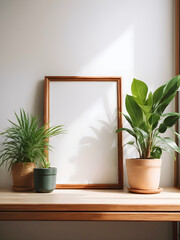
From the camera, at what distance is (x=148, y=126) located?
4.88ft

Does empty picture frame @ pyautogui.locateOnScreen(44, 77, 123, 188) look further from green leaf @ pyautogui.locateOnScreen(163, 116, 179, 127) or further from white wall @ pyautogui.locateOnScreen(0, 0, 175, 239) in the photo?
green leaf @ pyautogui.locateOnScreen(163, 116, 179, 127)

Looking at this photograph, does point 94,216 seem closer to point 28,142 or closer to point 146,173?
point 146,173

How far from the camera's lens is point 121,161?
5.39ft

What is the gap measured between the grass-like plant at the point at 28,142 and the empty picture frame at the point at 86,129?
7 cm

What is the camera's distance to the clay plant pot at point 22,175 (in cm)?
152

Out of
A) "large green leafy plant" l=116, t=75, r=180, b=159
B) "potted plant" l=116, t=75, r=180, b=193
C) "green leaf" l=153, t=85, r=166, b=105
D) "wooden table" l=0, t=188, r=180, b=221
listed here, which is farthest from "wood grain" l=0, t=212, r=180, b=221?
"green leaf" l=153, t=85, r=166, b=105

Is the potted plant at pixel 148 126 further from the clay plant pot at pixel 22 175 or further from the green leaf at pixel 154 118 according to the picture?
the clay plant pot at pixel 22 175

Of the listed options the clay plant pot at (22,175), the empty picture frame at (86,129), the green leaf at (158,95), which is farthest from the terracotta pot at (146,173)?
the clay plant pot at (22,175)

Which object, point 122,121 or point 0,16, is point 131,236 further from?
point 0,16

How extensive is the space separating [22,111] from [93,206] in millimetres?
824

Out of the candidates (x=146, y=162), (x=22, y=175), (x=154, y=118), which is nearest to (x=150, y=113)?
(x=154, y=118)

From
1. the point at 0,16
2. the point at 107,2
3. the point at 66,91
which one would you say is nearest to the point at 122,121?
the point at 66,91

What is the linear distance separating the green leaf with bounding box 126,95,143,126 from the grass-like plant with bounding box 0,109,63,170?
0.45 m

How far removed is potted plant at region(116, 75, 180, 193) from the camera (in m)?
1.44
